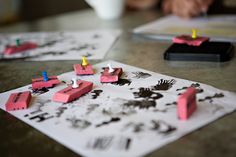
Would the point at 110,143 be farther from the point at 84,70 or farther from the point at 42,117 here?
the point at 84,70

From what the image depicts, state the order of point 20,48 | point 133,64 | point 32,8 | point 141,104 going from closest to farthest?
point 141,104 → point 133,64 → point 20,48 → point 32,8

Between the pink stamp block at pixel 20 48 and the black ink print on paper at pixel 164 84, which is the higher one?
the pink stamp block at pixel 20 48

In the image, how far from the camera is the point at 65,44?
1.08 m

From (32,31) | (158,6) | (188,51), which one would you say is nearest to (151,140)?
(188,51)

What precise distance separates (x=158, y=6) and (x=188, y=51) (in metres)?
0.78

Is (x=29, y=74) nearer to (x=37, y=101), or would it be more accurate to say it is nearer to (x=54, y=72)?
(x=54, y=72)

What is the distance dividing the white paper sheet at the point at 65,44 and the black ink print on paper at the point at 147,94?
29cm

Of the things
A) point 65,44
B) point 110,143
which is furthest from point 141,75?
point 65,44

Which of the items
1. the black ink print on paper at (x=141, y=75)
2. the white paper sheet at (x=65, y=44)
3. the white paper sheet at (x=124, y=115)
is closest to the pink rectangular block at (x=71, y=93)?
the white paper sheet at (x=124, y=115)

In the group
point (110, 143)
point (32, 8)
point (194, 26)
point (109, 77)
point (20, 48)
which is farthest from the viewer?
point (32, 8)

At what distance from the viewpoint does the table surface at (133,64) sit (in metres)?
0.48

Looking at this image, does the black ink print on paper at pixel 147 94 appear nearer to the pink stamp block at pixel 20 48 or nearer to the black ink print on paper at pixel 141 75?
the black ink print on paper at pixel 141 75

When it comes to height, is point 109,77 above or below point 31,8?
below

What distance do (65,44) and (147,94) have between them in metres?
0.52
